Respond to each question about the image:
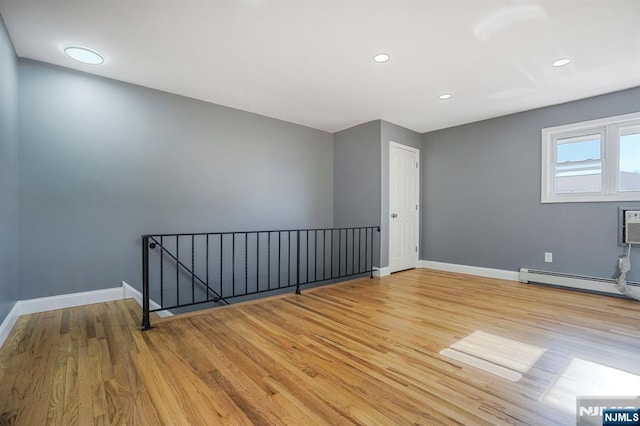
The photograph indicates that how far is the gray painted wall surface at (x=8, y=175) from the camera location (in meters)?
2.09

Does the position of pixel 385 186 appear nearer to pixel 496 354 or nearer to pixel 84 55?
pixel 496 354

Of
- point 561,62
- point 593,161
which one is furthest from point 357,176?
point 593,161

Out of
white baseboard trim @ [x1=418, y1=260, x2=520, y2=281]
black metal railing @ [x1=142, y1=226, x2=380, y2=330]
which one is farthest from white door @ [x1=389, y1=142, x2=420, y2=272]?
black metal railing @ [x1=142, y1=226, x2=380, y2=330]

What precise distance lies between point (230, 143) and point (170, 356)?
2.84 metres

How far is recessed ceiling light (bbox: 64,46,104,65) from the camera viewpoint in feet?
8.09

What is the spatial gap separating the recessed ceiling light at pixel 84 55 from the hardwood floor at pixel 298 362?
244cm

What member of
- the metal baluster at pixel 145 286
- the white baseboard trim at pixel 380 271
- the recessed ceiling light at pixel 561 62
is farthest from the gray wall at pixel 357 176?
the metal baluster at pixel 145 286

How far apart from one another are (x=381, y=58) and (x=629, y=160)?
3.28 m

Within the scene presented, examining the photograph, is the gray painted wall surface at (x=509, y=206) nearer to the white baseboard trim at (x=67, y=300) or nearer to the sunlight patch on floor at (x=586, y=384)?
the sunlight patch on floor at (x=586, y=384)

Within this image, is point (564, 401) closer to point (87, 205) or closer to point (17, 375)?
point (17, 375)

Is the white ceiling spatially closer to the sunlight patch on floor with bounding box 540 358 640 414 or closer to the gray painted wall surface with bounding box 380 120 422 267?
the gray painted wall surface with bounding box 380 120 422 267

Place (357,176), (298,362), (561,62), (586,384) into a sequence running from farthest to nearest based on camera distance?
(357,176) → (561,62) → (298,362) → (586,384)

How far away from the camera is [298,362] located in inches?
71.2

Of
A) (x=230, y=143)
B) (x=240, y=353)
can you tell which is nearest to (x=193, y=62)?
(x=230, y=143)
